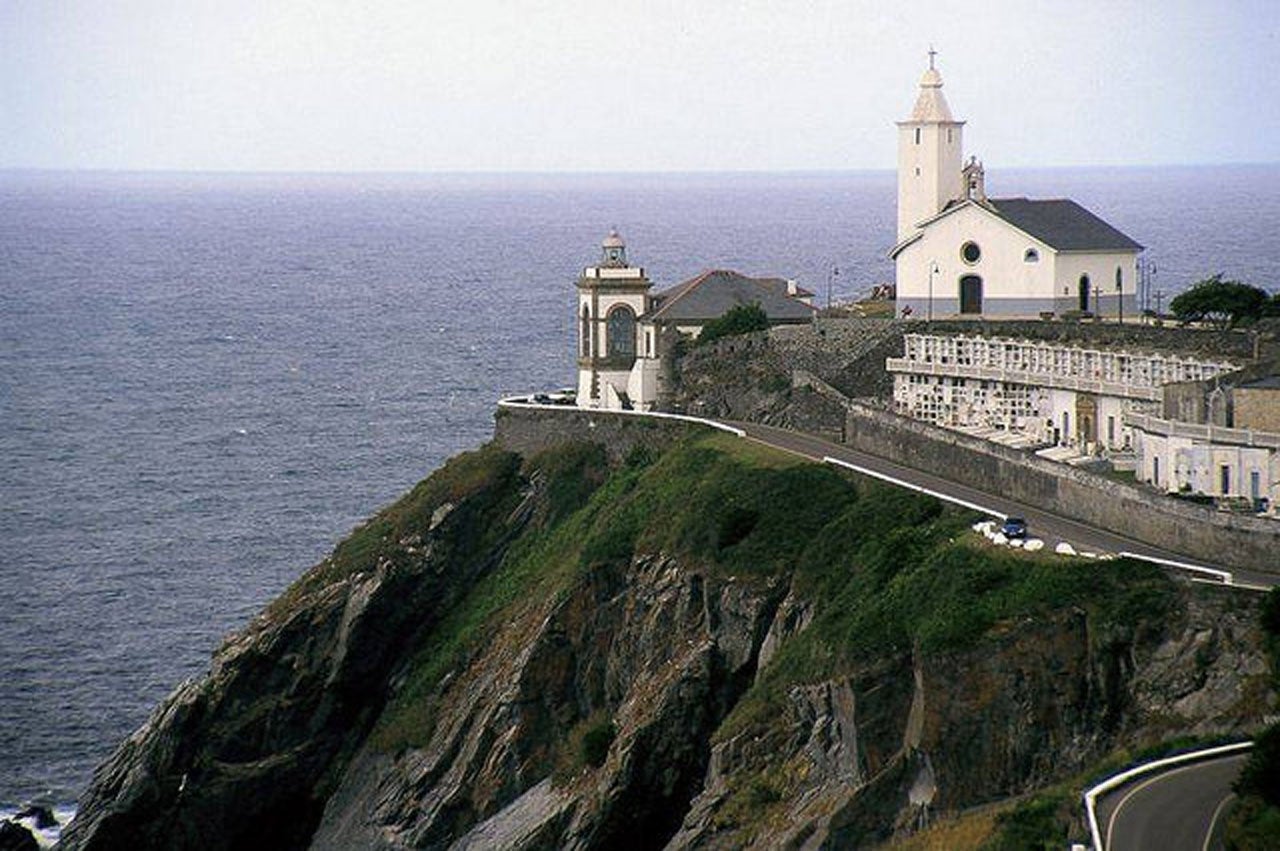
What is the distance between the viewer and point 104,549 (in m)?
97.7

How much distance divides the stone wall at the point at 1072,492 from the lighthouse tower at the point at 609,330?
1127 cm

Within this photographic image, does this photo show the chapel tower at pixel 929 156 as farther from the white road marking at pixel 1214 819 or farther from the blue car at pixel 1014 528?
the white road marking at pixel 1214 819

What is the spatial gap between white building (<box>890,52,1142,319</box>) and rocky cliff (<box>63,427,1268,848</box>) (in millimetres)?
11585

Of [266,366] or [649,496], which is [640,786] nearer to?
[649,496]

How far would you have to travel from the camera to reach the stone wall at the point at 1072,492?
52.9 m

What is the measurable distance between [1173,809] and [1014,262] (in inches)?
1599

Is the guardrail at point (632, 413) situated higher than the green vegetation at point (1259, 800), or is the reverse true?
the guardrail at point (632, 413)

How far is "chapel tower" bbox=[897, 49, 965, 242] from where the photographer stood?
84.2 metres

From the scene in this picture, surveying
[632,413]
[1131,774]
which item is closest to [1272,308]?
[632,413]

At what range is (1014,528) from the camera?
5566cm

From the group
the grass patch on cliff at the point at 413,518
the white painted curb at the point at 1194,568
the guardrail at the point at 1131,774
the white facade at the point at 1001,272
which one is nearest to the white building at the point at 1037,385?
the white facade at the point at 1001,272

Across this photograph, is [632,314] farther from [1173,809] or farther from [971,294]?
[1173,809]

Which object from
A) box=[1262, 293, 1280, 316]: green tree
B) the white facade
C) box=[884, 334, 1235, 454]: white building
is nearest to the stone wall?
box=[884, 334, 1235, 454]: white building

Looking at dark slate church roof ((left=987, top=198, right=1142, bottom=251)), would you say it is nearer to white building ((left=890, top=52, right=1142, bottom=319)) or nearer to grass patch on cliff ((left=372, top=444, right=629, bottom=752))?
white building ((left=890, top=52, right=1142, bottom=319))
